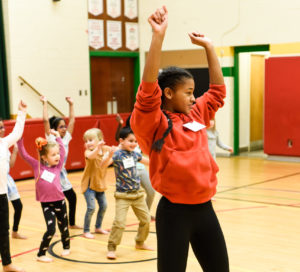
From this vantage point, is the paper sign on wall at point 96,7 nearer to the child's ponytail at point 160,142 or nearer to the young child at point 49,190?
the young child at point 49,190

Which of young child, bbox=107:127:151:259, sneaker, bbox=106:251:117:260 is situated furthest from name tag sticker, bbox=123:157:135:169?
sneaker, bbox=106:251:117:260

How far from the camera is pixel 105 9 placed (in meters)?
14.9

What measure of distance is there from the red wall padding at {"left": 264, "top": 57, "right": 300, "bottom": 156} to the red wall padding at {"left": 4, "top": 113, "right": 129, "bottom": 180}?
3.70m

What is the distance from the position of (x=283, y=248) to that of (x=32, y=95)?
8.92 metres

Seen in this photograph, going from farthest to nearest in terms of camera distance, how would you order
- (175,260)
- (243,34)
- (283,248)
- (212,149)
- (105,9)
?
(105,9) → (243,34) → (212,149) → (283,248) → (175,260)

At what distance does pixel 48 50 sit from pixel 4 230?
30.4 feet

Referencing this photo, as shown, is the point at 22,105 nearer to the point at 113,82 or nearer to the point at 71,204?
the point at 71,204

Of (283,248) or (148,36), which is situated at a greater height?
(148,36)

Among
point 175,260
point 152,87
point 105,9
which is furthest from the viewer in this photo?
point 105,9

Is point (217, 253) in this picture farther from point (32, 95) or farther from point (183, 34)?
point (183, 34)

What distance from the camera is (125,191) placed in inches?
224

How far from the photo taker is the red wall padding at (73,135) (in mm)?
11172

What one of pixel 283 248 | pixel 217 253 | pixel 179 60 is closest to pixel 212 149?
pixel 283 248

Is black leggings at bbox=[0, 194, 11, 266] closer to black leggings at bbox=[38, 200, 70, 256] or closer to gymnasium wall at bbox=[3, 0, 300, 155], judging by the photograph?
black leggings at bbox=[38, 200, 70, 256]
